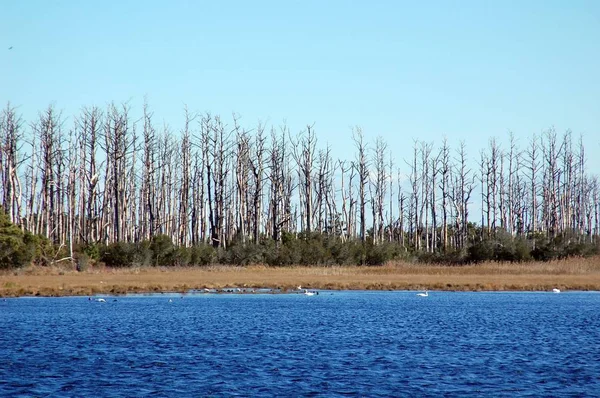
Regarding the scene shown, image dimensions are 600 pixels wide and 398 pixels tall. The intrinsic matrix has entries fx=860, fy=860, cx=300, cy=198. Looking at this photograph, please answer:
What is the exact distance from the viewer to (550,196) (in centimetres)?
9694

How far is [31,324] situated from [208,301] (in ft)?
42.2

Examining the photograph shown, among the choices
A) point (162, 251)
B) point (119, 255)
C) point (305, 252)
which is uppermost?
point (162, 251)

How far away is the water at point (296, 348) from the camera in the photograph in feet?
63.2

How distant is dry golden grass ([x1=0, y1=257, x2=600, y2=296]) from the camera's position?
48719mm

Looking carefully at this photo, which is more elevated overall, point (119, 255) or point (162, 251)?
point (162, 251)

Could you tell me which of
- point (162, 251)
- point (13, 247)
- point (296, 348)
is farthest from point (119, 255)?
point (296, 348)

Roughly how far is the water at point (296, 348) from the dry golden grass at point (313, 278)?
19.4 ft

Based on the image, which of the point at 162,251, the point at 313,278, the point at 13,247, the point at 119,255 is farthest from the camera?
the point at 162,251

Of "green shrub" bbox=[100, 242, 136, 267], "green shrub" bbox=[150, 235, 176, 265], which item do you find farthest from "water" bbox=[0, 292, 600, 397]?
"green shrub" bbox=[150, 235, 176, 265]

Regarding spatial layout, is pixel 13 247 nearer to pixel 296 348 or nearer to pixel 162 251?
pixel 162 251

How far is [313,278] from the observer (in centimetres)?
5706

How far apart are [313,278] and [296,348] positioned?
3150 cm

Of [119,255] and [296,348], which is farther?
[119,255]

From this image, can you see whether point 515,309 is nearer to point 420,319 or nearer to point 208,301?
point 420,319
